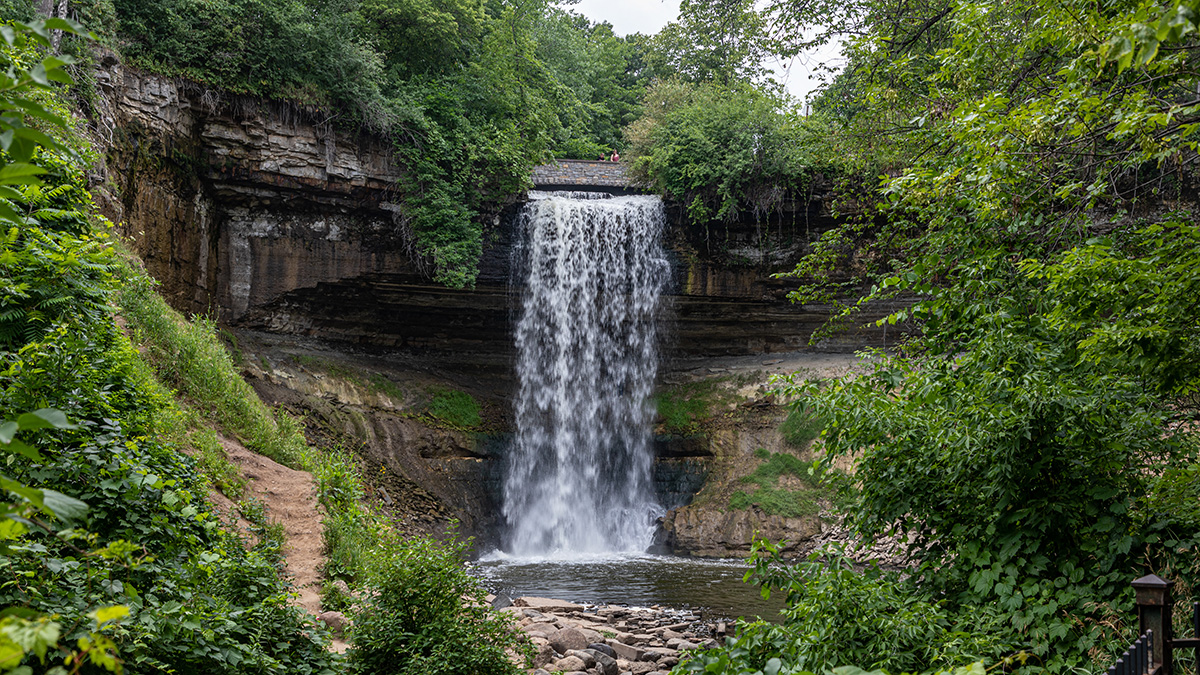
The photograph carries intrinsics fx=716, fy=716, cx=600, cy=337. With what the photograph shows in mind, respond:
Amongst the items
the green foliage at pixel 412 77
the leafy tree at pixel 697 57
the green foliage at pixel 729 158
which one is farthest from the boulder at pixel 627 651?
the leafy tree at pixel 697 57

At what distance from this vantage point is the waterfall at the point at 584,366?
700 inches

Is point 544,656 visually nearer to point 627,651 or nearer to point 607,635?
point 627,651

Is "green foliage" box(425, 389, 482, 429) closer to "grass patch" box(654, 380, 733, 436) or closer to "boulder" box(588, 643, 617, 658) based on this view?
"grass patch" box(654, 380, 733, 436)

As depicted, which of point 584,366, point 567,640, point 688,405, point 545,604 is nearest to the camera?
point 567,640

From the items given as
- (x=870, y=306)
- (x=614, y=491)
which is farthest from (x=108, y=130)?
(x=870, y=306)

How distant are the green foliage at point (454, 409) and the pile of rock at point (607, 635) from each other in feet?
28.6

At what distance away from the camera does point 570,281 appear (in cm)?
1844

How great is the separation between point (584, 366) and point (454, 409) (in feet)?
11.7

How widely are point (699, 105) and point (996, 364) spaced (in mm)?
15897

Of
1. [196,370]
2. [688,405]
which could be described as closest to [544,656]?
[196,370]

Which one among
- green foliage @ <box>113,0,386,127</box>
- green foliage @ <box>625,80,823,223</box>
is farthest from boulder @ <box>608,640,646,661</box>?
green foliage @ <box>113,0,386,127</box>

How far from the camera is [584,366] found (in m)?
19.1

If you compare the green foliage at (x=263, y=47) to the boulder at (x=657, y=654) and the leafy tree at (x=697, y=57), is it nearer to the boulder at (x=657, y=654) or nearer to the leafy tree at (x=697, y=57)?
the leafy tree at (x=697, y=57)

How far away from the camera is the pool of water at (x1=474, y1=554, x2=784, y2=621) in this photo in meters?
10.6
